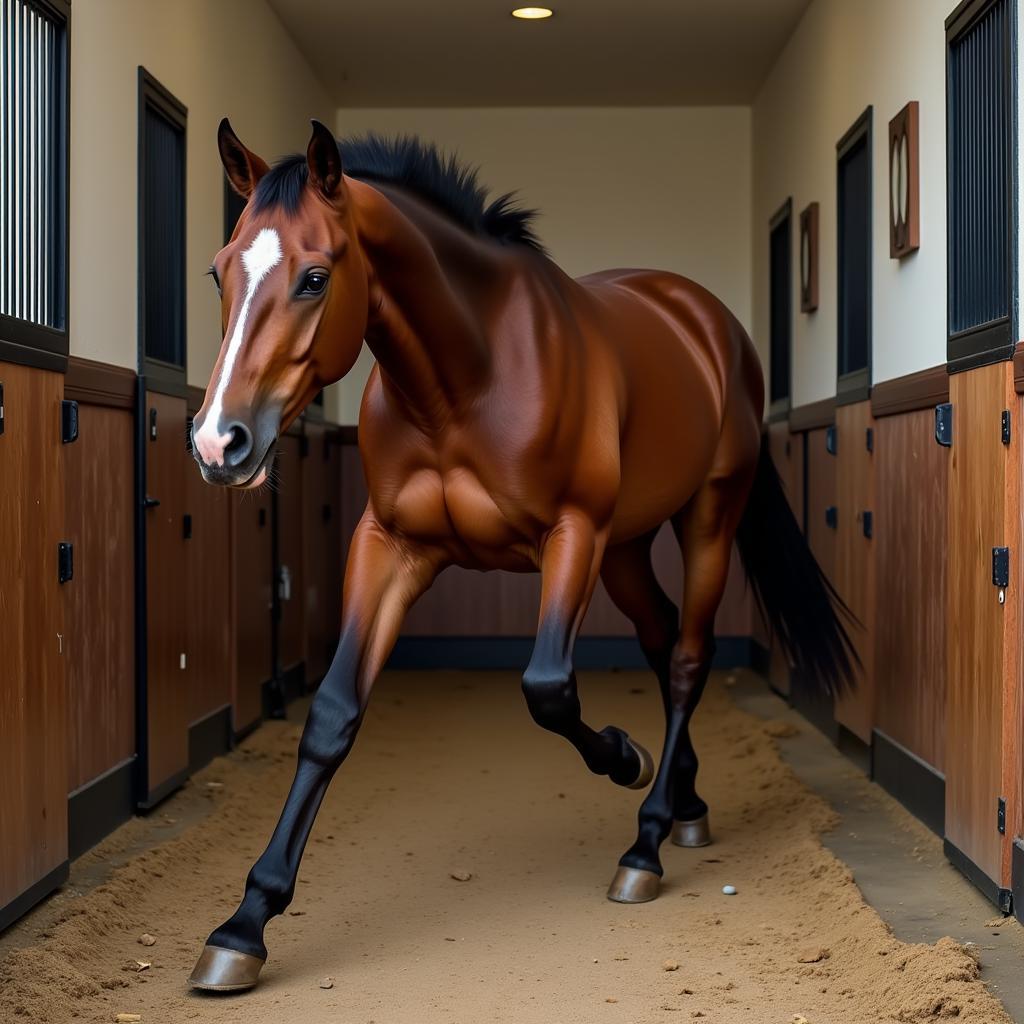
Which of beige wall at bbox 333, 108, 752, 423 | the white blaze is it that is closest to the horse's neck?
the white blaze

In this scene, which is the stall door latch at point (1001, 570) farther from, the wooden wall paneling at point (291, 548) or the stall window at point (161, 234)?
the wooden wall paneling at point (291, 548)

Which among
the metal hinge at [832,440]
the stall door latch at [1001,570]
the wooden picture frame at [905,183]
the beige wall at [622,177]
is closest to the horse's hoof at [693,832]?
the stall door latch at [1001,570]

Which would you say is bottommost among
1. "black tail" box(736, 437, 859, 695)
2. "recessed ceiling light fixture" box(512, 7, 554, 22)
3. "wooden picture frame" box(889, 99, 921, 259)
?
"black tail" box(736, 437, 859, 695)

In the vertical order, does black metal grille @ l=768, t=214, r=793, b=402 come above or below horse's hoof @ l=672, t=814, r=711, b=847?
above

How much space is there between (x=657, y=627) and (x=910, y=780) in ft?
3.17

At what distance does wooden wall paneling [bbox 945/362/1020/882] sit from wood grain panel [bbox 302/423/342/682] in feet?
13.3

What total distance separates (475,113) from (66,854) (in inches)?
240

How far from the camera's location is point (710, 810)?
467 cm

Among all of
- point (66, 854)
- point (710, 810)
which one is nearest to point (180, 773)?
point (66, 854)

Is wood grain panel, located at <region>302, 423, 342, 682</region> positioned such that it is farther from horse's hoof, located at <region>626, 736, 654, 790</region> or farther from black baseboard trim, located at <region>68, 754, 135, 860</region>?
horse's hoof, located at <region>626, 736, 654, 790</region>

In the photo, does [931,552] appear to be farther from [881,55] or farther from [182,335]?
[182,335]

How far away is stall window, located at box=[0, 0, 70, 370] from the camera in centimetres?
353

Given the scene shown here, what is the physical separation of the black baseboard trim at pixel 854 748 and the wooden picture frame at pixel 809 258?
6.44 ft

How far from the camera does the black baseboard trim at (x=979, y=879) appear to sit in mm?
3369
